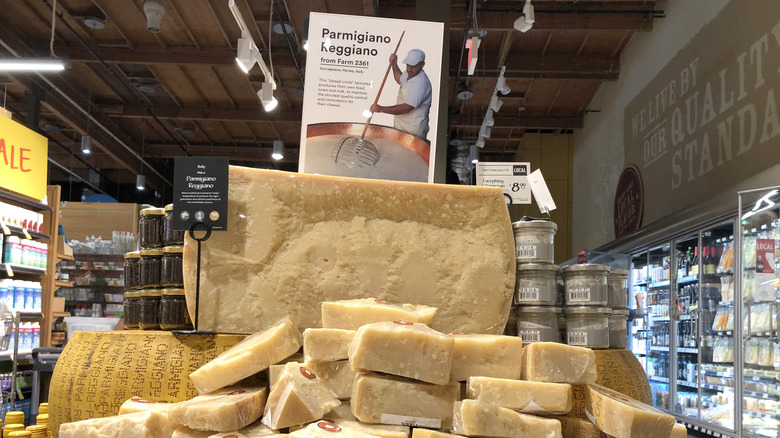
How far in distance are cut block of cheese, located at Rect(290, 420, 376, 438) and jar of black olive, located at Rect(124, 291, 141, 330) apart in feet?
3.23

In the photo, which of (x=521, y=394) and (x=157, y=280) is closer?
(x=521, y=394)

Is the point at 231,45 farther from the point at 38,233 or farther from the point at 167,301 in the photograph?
the point at 167,301

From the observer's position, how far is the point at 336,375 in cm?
174

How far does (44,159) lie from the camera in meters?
6.94

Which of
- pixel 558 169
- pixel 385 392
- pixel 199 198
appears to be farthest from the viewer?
pixel 558 169

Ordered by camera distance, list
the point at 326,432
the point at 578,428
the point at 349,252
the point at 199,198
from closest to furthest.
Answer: the point at 326,432 < the point at 578,428 < the point at 199,198 < the point at 349,252

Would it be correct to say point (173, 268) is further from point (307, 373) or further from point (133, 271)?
point (307, 373)

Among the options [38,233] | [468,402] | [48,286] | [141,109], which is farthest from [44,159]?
[468,402]

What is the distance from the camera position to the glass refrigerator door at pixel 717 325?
5488 millimetres

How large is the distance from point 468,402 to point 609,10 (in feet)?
24.9

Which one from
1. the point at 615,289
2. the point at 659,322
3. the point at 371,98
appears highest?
the point at 371,98

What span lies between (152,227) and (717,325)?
5245 millimetres

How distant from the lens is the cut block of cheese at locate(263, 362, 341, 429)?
1537 mm

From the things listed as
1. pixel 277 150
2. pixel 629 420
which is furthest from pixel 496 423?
pixel 277 150
